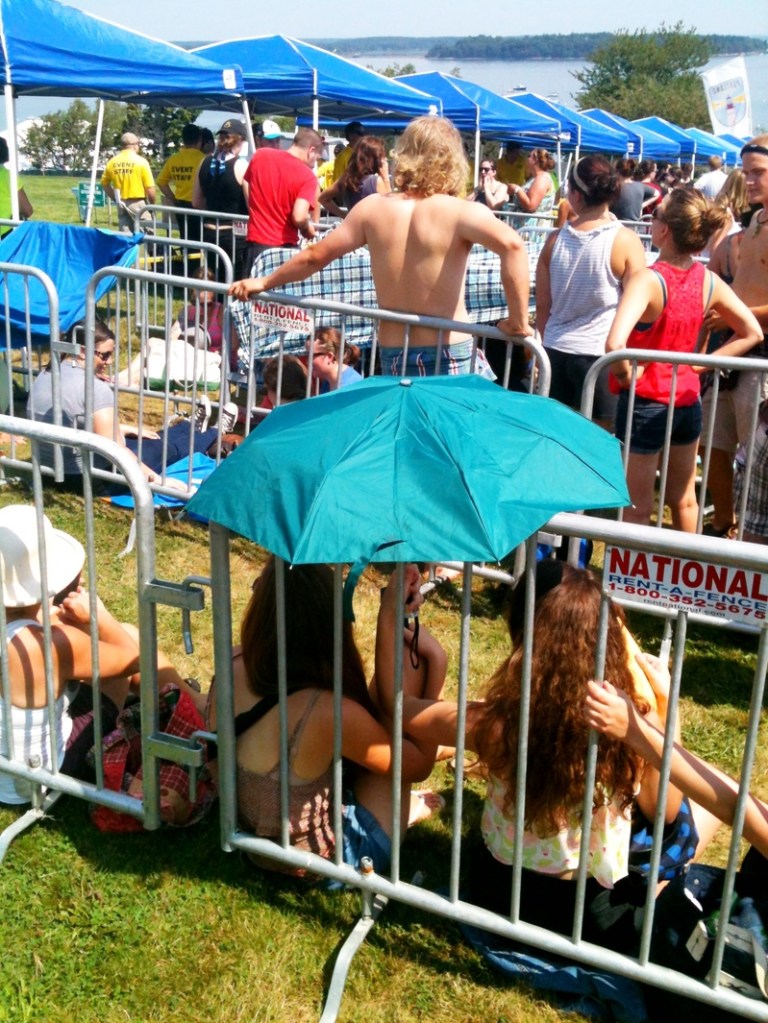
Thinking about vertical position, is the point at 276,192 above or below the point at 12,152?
below

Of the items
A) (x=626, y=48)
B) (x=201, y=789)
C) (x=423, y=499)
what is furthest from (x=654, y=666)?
(x=626, y=48)

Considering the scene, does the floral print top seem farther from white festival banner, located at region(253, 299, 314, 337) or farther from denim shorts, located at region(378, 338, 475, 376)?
white festival banner, located at region(253, 299, 314, 337)

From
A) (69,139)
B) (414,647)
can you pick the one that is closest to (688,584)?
(414,647)

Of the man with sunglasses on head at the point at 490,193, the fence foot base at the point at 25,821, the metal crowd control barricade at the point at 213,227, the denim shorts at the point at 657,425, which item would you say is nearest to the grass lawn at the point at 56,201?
the metal crowd control barricade at the point at 213,227

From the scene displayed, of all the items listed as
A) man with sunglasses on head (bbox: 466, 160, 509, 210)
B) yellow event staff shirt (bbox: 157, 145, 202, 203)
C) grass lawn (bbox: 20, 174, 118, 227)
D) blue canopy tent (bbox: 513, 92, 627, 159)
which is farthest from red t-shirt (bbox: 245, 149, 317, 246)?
blue canopy tent (bbox: 513, 92, 627, 159)

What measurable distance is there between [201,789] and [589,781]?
1313mm

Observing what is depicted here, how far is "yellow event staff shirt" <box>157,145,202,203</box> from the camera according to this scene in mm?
12281

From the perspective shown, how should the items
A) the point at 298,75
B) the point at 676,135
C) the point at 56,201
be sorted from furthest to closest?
the point at 676,135
the point at 56,201
the point at 298,75

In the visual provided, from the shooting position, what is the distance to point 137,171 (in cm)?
1402

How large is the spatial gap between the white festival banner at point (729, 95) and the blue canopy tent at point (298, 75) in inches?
731

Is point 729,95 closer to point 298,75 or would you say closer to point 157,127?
point 157,127

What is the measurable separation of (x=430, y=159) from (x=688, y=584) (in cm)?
287

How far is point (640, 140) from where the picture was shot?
1186 inches

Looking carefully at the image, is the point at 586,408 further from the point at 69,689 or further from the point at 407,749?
the point at 69,689
